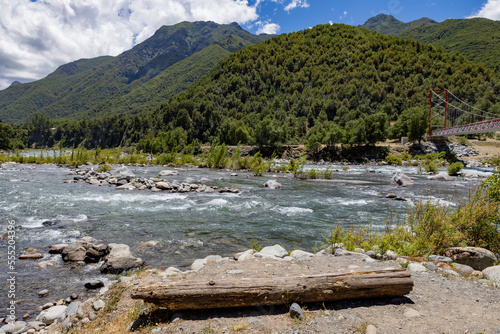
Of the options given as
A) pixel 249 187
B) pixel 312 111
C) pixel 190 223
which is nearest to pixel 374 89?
pixel 312 111

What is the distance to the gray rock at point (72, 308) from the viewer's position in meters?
4.77

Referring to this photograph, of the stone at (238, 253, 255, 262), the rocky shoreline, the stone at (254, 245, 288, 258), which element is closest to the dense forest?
the stone at (254, 245, 288, 258)

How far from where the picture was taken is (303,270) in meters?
5.34

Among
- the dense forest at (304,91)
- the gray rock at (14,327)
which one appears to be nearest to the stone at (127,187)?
the gray rock at (14,327)

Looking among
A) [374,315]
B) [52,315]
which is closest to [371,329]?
[374,315]

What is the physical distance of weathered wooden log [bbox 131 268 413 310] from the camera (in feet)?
13.0

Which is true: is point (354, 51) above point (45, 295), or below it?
above

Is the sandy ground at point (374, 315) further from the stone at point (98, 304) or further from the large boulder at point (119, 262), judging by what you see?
the large boulder at point (119, 262)

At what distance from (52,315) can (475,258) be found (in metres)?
9.01

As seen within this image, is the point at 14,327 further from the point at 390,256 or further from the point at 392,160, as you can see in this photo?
the point at 392,160

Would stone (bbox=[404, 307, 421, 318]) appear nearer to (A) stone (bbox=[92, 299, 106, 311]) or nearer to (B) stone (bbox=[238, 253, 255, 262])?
(B) stone (bbox=[238, 253, 255, 262])

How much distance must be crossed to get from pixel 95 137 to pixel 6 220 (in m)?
164

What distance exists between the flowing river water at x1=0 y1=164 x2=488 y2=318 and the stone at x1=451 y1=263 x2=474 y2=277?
1642 mm

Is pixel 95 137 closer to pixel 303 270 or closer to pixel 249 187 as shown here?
pixel 249 187
